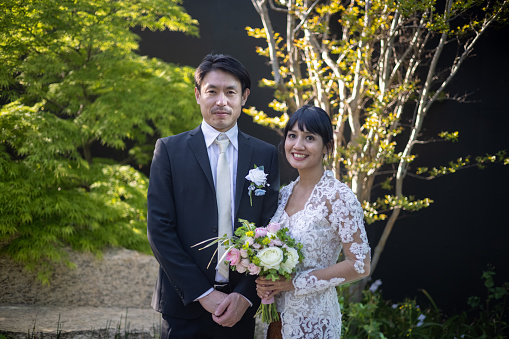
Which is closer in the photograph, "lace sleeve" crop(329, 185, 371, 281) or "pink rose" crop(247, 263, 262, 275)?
"pink rose" crop(247, 263, 262, 275)

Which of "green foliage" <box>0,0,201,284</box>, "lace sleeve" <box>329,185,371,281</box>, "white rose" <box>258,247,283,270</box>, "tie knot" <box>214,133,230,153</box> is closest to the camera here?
"white rose" <box>258,247,283,270</box>

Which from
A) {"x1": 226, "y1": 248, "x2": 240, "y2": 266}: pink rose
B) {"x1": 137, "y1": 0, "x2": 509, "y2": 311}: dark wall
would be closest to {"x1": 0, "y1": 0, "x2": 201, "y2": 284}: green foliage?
{"x1": 137, "y1": 0, "x2": 509, "y2": 311}: dark wall

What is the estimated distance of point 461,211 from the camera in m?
4.27

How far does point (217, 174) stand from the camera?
215 cm

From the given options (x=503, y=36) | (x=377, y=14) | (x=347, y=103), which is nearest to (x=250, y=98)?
(x=347, y=103)

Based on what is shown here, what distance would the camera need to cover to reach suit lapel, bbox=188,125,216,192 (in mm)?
2102

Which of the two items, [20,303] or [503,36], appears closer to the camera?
[20,303]

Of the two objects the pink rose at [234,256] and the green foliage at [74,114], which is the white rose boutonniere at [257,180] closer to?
the pink rose at [234,256]

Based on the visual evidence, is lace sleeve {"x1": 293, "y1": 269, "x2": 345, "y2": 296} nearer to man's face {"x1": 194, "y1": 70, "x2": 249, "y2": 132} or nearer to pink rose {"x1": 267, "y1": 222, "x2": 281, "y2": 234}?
pink rose {"x1": 267, "y1": 222, "x2": 281, "y2": 234}

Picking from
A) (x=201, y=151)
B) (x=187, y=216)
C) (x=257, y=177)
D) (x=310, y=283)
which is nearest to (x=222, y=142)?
(x=201, y=151)

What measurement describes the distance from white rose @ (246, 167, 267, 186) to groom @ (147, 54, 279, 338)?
6cm

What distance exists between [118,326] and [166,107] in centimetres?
180

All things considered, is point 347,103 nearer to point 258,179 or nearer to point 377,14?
point 377,14

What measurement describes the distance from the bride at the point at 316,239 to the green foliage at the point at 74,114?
2023 millimetres
